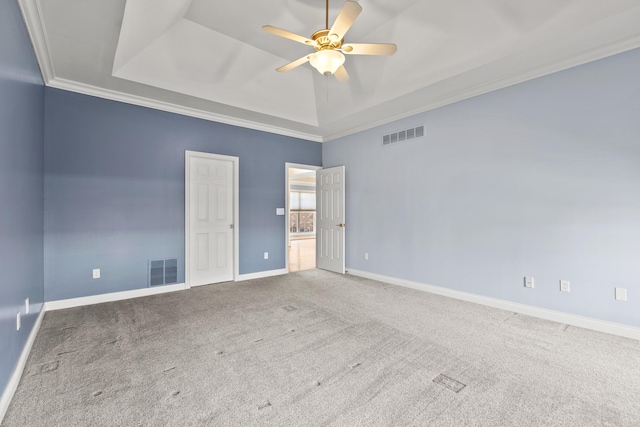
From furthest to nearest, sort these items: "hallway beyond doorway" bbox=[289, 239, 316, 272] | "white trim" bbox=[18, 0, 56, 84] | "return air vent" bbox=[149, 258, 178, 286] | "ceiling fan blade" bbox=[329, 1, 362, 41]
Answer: "hallway beyond doorway" bbox=[289, 239, 316, 272]
"return air vent" bbox=[149, 258, 178, 286]
"white trim" bbox=[18, 0, 56, 84]
"ceiling fan blade" bbox=[329, 1, 362, 41]

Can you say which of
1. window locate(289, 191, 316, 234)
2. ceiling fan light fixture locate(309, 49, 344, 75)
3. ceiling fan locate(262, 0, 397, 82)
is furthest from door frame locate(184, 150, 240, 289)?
window locate(289, 191, 316, 234)

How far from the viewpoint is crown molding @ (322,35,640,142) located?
278 cm

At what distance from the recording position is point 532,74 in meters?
3.29

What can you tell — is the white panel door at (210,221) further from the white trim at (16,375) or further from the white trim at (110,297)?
the white trim at (16,375)

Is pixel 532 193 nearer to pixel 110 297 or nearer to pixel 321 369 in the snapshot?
pixel 321 369

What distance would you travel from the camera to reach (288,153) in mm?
5758

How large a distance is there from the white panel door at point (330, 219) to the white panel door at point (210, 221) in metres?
1.88

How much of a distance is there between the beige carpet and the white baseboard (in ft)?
0.51

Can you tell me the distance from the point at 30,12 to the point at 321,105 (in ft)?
11.4

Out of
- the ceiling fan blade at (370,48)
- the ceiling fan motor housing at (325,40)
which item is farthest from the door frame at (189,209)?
the ceiling fan blade at (370,48)

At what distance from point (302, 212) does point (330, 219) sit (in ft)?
23.1

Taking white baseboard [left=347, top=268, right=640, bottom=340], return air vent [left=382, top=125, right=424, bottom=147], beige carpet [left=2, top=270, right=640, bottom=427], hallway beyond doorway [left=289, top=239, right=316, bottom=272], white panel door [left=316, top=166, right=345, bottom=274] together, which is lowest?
beige carpet [left=2, top=270, right=640, bottom=427]

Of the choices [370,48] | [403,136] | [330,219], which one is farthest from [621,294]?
[330,219]

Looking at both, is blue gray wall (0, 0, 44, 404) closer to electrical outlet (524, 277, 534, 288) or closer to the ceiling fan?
the ceiling fan
